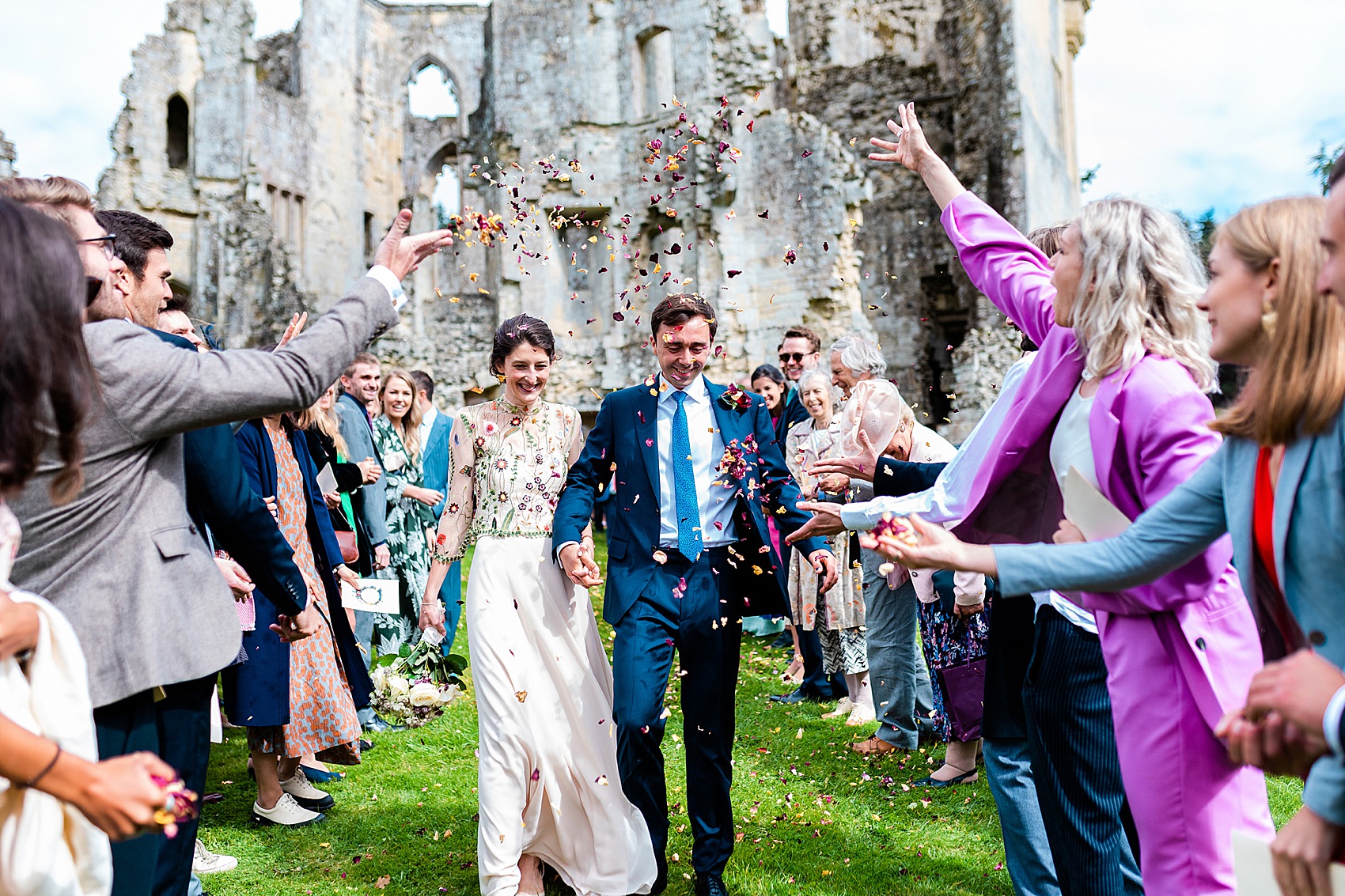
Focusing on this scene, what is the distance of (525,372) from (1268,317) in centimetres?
334

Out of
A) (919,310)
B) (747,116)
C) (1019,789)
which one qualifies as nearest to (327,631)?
(1019,789)

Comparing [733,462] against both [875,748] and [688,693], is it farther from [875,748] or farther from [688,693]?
[875,748]

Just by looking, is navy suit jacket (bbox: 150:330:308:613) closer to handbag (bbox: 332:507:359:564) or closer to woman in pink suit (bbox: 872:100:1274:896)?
woman in pink suit (bbox: 872:100:1274:896)

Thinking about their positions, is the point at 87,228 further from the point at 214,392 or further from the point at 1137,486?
the point at 1137,486

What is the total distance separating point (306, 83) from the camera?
33.3m

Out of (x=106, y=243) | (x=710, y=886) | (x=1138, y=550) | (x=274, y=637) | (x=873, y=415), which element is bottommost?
(x=710, y=886)

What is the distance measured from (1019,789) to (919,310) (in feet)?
73.5

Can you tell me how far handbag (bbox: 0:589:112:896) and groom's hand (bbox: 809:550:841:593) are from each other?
269 cm

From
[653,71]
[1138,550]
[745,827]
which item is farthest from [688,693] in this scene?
[653,71]

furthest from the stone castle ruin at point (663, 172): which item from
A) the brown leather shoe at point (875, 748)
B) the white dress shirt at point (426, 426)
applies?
the brown leather shoe at point (875, 748)

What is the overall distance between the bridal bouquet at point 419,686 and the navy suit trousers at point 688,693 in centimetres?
319

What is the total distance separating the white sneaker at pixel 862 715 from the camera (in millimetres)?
6793

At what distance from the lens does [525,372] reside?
4715 mm

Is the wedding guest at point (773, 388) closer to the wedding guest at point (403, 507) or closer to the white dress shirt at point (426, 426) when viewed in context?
the wedding guest at point (403, 507)
